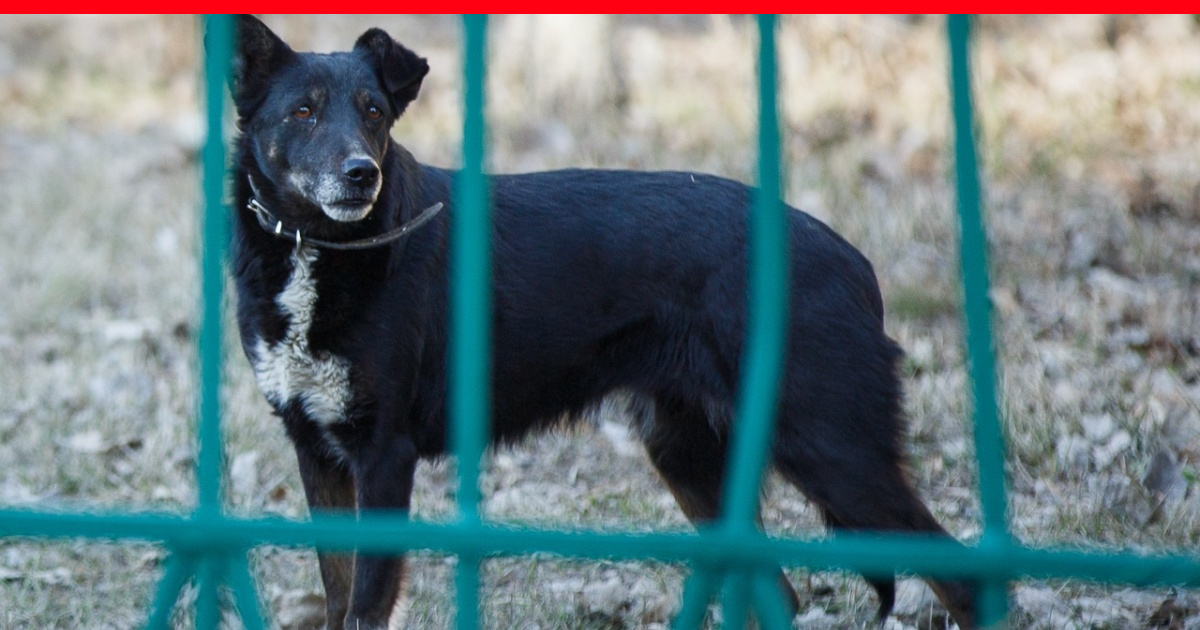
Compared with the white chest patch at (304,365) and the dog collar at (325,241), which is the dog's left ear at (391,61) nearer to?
the dog collar at (325,241)

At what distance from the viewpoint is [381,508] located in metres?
3.40

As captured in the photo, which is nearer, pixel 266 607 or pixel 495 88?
pixel 266 607

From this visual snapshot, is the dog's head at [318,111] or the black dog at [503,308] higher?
the dog's head at [318,111]

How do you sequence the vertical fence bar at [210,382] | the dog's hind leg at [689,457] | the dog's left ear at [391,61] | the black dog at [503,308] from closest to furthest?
the vertical fence bar at [210,382] → the black dog at [503,308] → the dog's left ear at [391,61] → the dog's hind leg at [689,457]

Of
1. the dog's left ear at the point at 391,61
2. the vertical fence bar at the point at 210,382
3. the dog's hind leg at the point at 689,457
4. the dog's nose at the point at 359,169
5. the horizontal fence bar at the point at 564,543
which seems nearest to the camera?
the horizontal fence bar at the point at 564,543

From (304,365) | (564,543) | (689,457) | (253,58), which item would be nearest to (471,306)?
(564,543)

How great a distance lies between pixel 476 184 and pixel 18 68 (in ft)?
31.8

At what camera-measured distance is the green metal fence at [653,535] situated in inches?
65.2

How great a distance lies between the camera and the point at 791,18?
28.2ft

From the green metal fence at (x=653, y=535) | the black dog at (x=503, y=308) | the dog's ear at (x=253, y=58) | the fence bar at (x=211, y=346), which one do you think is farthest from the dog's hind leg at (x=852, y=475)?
the fence bar at (x=211, y=346)

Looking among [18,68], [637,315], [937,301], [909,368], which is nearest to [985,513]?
[637,315]

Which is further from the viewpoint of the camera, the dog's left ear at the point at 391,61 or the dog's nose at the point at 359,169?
the dog's left ear at the point at 391,61

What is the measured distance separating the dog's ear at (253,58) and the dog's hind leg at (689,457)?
51.3 inches

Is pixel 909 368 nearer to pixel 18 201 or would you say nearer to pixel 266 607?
pixel 266 607
